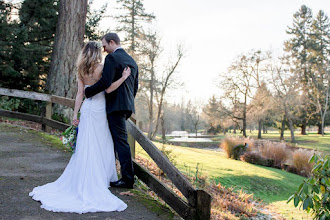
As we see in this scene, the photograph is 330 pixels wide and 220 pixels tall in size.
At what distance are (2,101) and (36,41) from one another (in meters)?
→ 3.29

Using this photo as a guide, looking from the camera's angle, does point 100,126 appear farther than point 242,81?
No

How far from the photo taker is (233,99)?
4150 centimetres

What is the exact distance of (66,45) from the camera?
32.4 feet

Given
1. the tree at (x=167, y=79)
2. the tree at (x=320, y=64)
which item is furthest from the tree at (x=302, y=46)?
the tree at (x=167, y=79)

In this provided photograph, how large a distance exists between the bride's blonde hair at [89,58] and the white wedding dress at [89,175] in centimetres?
36

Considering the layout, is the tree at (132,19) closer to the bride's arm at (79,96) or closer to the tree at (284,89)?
the tree at (284,89)

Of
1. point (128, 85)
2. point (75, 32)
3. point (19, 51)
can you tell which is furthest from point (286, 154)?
point (128, 85)

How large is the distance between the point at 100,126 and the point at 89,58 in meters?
0.89

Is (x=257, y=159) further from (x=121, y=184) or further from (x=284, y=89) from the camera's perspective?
(x=284, y=89)

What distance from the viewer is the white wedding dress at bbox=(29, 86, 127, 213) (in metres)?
3.49

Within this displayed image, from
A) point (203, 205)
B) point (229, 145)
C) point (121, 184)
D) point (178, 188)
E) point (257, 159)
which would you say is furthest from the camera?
point (229, 145)

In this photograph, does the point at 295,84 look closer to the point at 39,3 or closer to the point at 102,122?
the point at 39,3

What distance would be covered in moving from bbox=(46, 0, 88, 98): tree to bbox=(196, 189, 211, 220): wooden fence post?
26.0 feet

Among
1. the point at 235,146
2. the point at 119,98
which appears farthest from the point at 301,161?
the point at 119,98
